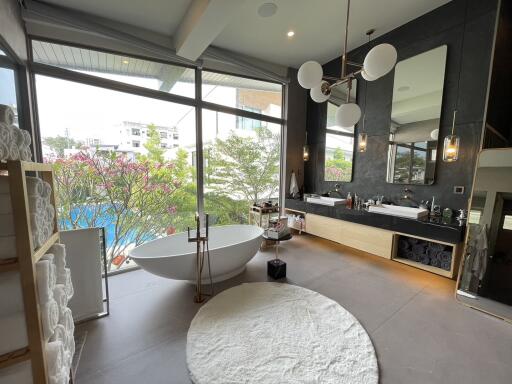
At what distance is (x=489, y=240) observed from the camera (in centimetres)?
226

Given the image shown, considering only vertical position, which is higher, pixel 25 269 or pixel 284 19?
pixel 284 19

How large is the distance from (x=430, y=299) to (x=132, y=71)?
4522 mm

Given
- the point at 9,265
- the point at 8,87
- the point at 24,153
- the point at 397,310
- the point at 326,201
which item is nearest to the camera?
the point at 9,265

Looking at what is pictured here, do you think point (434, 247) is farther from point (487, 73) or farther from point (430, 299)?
point (487, 73)

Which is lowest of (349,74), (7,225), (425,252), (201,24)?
(425,252)

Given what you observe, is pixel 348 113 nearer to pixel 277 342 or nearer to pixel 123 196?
pixel 277 342

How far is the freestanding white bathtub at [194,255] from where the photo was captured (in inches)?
87.4

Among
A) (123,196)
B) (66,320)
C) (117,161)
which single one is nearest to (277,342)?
(66,320)

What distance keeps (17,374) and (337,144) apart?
4446 millimetres

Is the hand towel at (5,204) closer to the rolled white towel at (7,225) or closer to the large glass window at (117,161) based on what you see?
the rolled white towel at (7,225)

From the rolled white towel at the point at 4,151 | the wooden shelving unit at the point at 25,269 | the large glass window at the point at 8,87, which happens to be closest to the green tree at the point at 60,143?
the large glass window at the point at 8,87

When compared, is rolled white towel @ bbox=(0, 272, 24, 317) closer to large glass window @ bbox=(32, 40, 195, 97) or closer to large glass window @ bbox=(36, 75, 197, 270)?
large glass window @ bbox=(36, 75, 197, 270)

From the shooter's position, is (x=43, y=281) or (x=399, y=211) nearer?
(x=43, y=281)

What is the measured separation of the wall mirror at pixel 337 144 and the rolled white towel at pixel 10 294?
411cm
